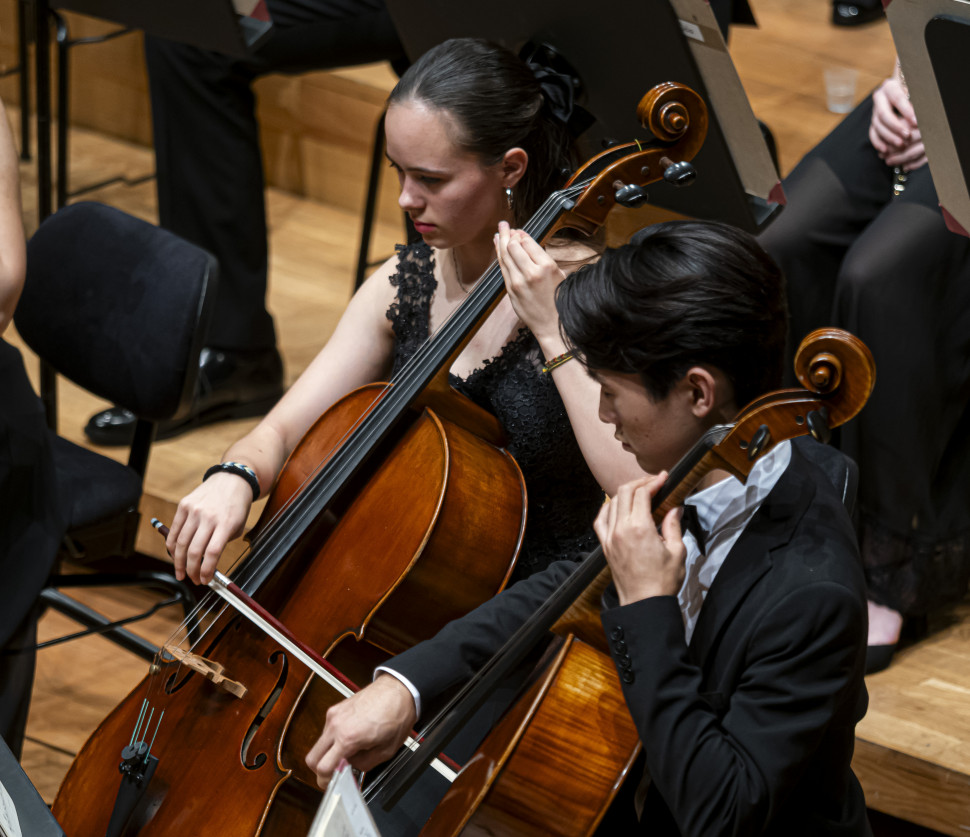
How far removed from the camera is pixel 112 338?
1961 millimetres

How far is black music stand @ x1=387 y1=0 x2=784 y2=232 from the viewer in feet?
4.99

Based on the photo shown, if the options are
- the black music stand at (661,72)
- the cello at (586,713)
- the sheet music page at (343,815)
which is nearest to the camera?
the sheet music page at (343,815)

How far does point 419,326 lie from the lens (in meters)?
Result: 1.70

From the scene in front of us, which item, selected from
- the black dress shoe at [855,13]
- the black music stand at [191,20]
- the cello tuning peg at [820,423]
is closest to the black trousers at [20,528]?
the black music stand at [191,20]

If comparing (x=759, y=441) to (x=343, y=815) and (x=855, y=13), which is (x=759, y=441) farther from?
(x=855, y=13)

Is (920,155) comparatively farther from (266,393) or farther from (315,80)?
(315,80)

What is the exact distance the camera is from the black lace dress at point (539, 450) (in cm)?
157

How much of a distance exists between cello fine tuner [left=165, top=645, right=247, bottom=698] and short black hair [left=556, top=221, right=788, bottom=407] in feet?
1.79

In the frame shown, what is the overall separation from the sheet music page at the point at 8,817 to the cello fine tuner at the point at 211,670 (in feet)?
1.38

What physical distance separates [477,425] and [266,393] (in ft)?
4.05

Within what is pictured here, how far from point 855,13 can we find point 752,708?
122 inches

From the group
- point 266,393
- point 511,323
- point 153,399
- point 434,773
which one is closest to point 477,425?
point 511,323

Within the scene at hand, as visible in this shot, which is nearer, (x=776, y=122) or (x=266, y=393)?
(x=266, y=393)

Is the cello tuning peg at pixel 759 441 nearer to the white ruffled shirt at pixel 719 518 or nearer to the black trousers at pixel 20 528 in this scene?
the white ruffled shirt at pixel 719 518
